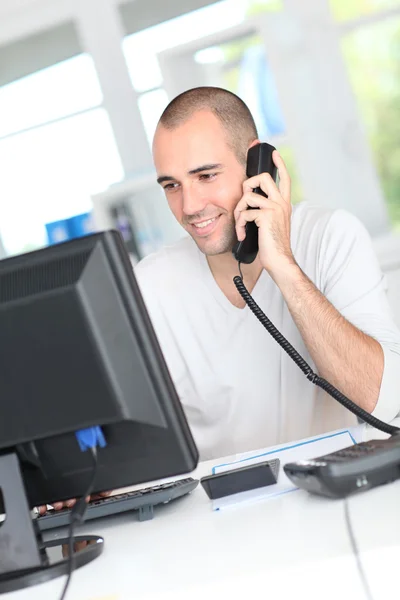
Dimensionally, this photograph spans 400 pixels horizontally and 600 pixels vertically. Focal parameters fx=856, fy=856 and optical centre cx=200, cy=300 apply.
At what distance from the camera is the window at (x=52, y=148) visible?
4.34 meters

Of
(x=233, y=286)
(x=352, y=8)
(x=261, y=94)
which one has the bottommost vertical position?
(x=233, y=286)

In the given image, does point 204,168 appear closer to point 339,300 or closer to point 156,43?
point 339,300

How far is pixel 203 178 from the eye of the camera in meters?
2.04

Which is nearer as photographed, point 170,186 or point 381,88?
point 170,186

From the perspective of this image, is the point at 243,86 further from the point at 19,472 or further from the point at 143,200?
the point at 19,472

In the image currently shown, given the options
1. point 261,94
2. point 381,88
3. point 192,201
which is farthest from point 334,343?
point 381,88

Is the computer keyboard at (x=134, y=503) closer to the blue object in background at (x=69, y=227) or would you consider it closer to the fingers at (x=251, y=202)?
the fingers at (x=251, y=202)

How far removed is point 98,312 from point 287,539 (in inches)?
13.7

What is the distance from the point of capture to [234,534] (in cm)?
104

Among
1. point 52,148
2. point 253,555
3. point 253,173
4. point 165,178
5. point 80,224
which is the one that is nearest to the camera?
point 253,555

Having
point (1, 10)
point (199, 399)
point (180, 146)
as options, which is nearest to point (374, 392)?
point (199, 399)

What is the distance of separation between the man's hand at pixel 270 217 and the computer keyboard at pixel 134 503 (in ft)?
1.95

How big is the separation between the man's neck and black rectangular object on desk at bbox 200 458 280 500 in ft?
2.71

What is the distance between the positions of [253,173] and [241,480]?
0.89 m
